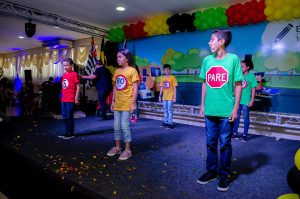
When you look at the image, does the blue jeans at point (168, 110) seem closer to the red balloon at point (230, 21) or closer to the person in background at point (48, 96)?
the red balloon at point (230, 21)

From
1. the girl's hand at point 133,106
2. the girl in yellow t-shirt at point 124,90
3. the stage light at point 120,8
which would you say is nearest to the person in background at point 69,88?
the girl in yellow t-shirt at point 124,90

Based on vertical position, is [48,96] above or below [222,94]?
below

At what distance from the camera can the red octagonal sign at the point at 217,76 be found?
231 cm

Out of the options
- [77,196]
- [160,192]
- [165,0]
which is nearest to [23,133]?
[77,196]

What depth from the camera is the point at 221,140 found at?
7.82 feet

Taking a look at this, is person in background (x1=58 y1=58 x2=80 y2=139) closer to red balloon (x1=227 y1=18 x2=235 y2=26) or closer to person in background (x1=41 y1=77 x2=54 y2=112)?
red balloon (x1=227 y1=18 x2=235 y2=26)

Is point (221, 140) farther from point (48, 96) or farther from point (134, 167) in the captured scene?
point (48, 96)

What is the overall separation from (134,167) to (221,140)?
1.19 m

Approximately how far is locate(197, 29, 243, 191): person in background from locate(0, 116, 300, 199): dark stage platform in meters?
0.43

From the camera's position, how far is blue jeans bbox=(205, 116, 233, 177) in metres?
2.35

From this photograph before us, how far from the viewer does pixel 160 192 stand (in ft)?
7.58

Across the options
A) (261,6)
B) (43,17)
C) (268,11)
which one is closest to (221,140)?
(268,11)

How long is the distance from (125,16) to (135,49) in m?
1.15

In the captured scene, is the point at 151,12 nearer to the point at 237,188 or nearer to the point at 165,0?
the point at 165,0
